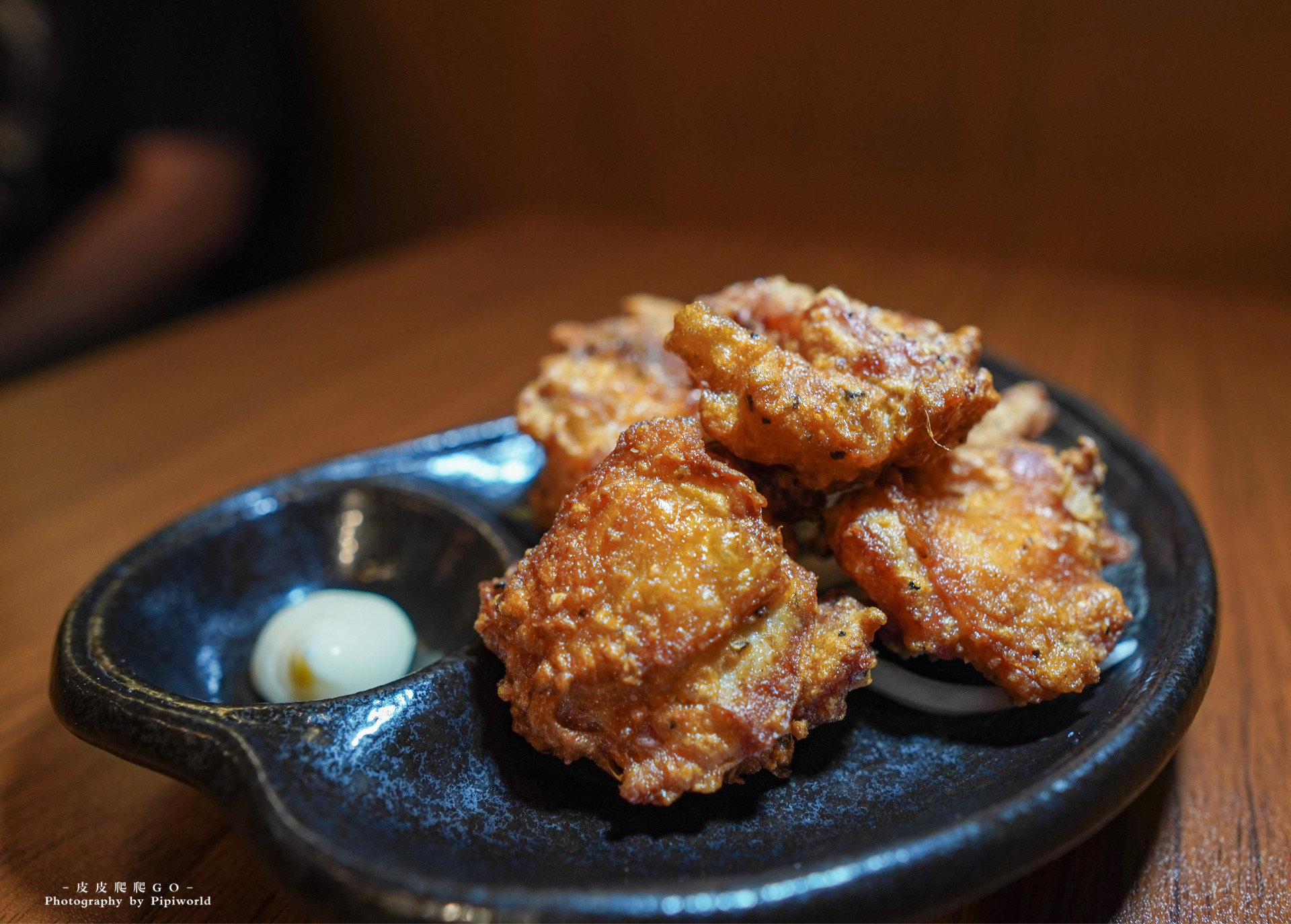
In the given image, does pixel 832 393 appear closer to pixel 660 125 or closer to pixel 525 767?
pixel 525 767

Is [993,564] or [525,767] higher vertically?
[993,564]

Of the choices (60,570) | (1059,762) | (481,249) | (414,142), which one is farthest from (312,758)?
(414,142)

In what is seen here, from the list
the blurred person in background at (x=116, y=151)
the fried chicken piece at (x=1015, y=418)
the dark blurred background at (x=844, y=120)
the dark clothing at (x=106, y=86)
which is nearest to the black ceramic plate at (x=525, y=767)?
the fried chicken piece at (x=1015, y=418)

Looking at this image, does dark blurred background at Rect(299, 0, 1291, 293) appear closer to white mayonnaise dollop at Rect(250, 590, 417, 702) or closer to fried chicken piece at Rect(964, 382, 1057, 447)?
fried chicken piece at Rect(964, 382, 1057, 447)

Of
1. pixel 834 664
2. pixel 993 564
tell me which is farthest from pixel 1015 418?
pixel 834 664

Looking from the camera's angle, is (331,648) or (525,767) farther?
(331,648)
